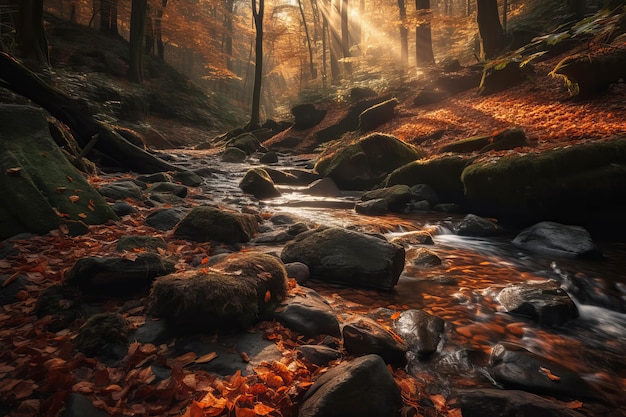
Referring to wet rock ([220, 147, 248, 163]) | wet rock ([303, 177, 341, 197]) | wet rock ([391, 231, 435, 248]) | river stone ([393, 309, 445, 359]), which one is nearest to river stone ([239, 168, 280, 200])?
wet rock ([303, 177, 341, 197])

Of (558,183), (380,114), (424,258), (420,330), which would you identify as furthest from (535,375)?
(380,114)

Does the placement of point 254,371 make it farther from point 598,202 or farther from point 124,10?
point 124,10

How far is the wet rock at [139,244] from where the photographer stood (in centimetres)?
385

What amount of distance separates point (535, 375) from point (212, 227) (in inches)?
163

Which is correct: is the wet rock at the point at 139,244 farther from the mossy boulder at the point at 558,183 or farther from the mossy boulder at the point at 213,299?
the mossy boulder at the point at 558,183

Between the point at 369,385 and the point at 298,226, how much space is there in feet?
13.1

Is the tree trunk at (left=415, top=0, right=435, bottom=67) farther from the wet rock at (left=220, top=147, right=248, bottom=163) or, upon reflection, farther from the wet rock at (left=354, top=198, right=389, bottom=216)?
the wet rock at (left=354, top=198, right=389, bottom=216)

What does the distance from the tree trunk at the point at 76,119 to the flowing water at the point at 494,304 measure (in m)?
6.11

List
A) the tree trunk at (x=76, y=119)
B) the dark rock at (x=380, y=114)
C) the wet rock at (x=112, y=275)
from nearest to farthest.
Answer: the wet rock at (x=112, y=275), the tree trunk at (x=76, y=119), the dark rock at (x=380, y=114)

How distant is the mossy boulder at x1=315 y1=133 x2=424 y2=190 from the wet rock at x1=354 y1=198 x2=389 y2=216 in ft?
7.89

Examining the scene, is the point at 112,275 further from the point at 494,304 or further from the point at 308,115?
the point at 308,115

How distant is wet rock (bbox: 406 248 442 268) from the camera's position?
484 centimetres

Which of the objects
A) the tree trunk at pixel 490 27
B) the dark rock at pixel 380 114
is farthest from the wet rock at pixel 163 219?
the tree trunk at pixel 490 27

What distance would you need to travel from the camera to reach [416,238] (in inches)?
233
